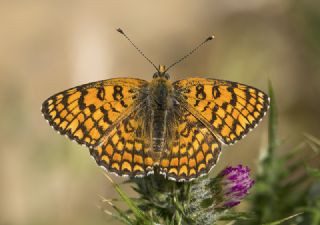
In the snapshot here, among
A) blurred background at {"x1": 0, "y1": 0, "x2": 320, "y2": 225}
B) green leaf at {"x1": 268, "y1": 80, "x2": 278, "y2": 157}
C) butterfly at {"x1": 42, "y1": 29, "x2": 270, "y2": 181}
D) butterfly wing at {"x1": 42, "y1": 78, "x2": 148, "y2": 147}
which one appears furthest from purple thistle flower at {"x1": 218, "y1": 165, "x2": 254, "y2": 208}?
blurred background at {"x1": 0, "y1": 0, "x2": 320, "y2": 225}

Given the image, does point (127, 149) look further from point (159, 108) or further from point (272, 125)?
point (272, 125)

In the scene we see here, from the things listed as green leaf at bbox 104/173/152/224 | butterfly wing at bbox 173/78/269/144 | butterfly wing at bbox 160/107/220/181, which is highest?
butterfly wing at bbox 173/78/269/144

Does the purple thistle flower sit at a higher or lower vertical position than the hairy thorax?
lower

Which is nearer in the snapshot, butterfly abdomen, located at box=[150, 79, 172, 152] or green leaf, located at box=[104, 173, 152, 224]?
green leaf, located at box=[104, 173, 152, 224]

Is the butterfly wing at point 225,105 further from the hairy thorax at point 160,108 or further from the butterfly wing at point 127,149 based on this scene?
the butterfly wing at point 127,149

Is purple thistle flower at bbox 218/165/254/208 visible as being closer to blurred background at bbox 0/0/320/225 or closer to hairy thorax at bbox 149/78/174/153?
hairy thorax at bbox 149/78/174/153

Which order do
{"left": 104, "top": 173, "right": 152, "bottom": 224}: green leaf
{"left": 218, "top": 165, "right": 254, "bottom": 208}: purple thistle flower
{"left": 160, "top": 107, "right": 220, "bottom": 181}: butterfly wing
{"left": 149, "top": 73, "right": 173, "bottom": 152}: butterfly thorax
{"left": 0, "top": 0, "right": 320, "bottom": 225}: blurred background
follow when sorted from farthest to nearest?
{"left": 0, "top": 0, "right": 320, "bottom": 225}: blurred background < {"left": 149, "top": 73, "right": 173, "bottom": 152}: butterfly thorax < {"left": 218, "top": 165, "right": 254, "bottom": 208}: purple thistle flower < {"left": 160, "top": 107, "right": 220, "bottom": 181}: butterfly wing < {"left": 104, "top": 173, "right": 152, "bottom": 224}: green leaf

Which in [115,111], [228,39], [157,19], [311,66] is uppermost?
[157,19]

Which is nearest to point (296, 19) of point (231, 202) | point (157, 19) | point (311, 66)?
point (311, 66)

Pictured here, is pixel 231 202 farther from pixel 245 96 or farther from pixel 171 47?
pixel 171 47
